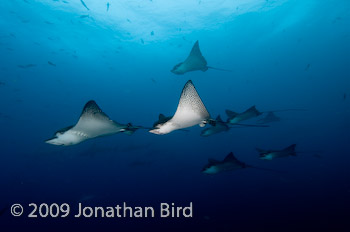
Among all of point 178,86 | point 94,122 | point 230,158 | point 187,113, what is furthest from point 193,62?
point 178,86

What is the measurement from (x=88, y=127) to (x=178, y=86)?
34.6 m

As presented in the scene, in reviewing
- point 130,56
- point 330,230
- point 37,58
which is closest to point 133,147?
point 130,56

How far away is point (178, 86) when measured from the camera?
37.0 metres

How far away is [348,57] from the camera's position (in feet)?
91.2

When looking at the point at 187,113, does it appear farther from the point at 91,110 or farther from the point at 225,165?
the point at 225,165

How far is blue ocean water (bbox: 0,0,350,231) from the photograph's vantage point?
1319cm

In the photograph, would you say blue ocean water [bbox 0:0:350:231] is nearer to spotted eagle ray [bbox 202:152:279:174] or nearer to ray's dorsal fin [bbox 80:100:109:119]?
spotted eagle ray [bbox 202:152:279:174]

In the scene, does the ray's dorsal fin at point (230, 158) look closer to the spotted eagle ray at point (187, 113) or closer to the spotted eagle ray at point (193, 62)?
the spotted eagle ray at point (187, 113)

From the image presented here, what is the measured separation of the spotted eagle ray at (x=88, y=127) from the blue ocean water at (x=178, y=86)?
23.9 feet

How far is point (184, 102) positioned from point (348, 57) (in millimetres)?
34938

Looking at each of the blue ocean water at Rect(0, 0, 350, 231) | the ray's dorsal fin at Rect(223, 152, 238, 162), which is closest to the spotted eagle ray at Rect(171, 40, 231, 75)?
the ray's dorsal fin at Rect(223, 152, 238, 162)

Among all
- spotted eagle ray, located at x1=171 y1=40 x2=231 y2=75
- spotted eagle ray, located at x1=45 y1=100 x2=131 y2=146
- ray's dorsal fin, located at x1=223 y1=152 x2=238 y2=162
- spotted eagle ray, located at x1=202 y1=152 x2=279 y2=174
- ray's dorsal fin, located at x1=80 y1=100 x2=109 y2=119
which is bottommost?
spotted eagle ray, located at x1=202 y1=152 x2=279 y2=174

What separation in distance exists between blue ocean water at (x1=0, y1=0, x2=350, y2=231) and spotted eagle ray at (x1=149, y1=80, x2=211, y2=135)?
6485 mm

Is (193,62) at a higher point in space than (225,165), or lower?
higher
